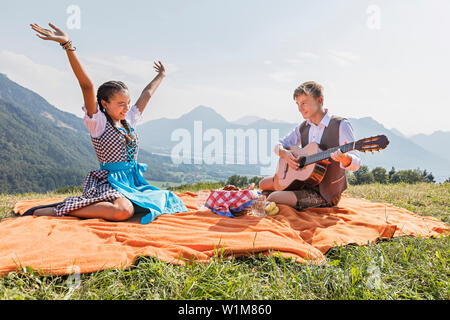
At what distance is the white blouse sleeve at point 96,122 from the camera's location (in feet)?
12.6

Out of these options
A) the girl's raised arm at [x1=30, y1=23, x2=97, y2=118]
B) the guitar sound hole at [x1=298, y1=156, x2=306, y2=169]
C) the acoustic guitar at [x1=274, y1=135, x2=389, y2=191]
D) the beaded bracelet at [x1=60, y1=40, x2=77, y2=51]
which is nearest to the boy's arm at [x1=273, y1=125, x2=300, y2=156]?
the acoustic guitar at [x1=274, y1=135, x2=389, y2=191]

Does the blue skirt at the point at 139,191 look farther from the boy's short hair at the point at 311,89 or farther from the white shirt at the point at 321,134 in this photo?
the boy's short hair at the point at 311,89

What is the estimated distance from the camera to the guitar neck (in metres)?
3.99

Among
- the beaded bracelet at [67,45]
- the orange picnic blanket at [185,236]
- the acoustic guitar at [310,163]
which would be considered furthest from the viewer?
the acoustic guitar at [310,163]

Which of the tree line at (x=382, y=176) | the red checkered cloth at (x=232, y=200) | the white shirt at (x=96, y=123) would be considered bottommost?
the tree line at (x=382, y=176)

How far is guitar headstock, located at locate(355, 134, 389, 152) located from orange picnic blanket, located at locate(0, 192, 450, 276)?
987mm

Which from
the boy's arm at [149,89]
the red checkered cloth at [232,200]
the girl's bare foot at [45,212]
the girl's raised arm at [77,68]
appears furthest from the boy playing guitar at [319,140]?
the girl's bare foot at [45,212]

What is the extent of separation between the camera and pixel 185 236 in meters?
3.03

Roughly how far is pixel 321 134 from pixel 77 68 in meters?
3.59

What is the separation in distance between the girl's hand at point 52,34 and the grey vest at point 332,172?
3.78 metres

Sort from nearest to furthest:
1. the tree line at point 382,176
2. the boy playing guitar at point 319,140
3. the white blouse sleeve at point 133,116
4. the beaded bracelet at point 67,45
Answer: the beaded bracelet at point 67,45, the boy playing guitar at point 319,140, the white blouse sleeve at point 133,116, the tree line at point 382,176

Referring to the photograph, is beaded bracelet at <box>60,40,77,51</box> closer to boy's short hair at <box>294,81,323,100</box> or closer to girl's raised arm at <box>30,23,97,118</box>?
girl's raised arm at <box>30,23,97,118</box>
